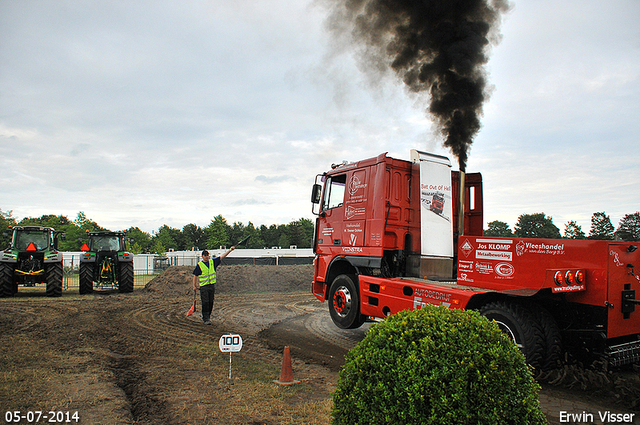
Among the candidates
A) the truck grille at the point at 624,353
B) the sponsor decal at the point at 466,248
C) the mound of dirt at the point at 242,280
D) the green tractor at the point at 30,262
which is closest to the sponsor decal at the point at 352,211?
the sponsor decal at the point at 466,248

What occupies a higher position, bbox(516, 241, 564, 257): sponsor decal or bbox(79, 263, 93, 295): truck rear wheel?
bbox(516, 241, 564, 257): sponsor decal

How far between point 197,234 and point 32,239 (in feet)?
319

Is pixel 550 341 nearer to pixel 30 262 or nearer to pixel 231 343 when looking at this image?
pixel 231 343

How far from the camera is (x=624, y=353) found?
5.19m

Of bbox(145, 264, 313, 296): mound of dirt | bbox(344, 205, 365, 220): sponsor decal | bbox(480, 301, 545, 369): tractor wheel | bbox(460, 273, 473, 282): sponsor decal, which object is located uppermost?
bbox(344, 205, 365, 220): sponsor decal

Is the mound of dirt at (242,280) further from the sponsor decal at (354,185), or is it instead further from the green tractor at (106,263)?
the sponsor decal at (354,185)

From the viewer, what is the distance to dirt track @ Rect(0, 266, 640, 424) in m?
4.38

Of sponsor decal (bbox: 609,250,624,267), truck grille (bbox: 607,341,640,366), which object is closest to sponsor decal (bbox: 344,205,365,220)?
sponsor decal (bbox: 609,250,624,267)

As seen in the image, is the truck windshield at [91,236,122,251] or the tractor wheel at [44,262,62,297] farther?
the truck windshield at [91,236,122,251]

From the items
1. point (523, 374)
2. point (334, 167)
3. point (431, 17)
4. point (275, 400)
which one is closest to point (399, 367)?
point (523, 374)

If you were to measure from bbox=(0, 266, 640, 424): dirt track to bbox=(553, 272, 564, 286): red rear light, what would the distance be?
1.39 meters

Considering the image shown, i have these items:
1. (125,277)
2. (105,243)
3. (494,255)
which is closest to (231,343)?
(494,255)

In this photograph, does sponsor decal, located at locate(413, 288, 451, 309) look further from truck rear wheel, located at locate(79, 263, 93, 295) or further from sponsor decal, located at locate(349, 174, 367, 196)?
truck rear wheel, located at locate(79, 263, 93, 295)

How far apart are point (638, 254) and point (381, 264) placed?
382cm
